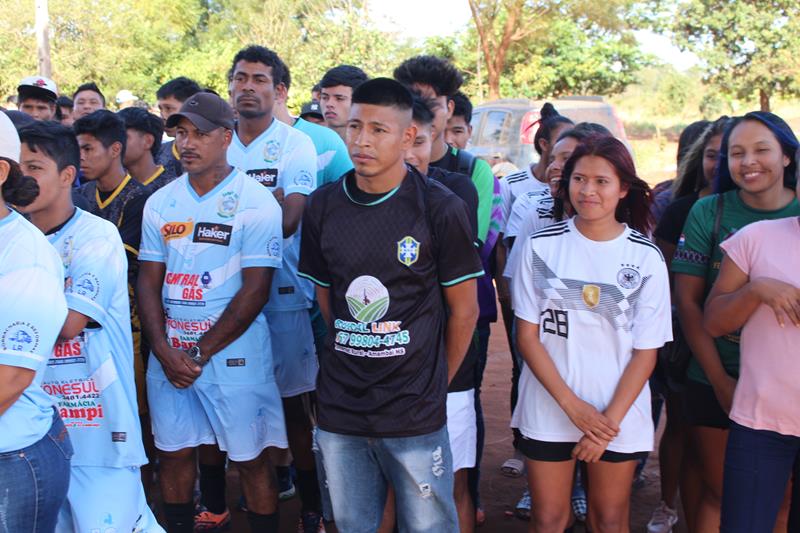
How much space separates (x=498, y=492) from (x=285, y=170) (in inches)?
99.7

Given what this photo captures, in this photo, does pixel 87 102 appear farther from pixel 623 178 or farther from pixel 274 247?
pixel 623 178

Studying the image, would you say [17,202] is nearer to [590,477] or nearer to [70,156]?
[70,156]

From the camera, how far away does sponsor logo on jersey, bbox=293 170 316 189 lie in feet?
15.3

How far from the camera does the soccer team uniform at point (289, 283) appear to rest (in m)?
4.62

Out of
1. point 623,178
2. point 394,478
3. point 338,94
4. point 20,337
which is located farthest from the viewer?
point 338,94

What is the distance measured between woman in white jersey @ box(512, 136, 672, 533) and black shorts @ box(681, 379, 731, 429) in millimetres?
391

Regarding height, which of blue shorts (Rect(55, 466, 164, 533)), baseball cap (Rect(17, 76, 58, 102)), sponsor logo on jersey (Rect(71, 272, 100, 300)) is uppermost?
baseball cap (Rect(17, 76, 58, 102))

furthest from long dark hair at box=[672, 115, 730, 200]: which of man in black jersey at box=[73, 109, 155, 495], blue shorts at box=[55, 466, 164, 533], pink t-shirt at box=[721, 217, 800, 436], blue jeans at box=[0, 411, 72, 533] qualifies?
blue jeans at box=[0, 411, 72, 533]

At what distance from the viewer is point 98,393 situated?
3.62 m

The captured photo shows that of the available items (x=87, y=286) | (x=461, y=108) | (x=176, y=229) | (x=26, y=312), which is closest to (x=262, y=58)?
(x=461, y=108)

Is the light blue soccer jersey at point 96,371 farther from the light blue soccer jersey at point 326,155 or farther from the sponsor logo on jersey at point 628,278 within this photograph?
the sponsor logo on jersey at point 628,278

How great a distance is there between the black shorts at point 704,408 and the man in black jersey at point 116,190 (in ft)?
9.39

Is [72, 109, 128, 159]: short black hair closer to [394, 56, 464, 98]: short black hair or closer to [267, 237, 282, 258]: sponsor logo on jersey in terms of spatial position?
[267, 237, 282, 258]: sponsor logo on jersey

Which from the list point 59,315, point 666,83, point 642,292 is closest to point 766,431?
point 642,292
